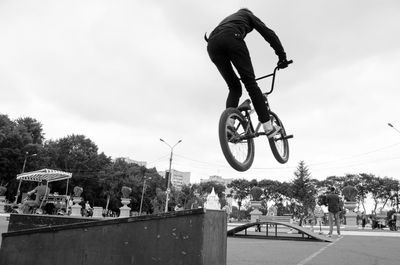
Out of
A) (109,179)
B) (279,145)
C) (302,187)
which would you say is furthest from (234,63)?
(109,179)

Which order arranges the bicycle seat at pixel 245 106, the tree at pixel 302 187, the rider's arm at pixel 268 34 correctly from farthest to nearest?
the tree at pixel 302 187, the bicycle seat at pixel 245 106, the rider's arm at pixel 268 34

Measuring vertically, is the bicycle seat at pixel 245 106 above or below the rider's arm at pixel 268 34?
below

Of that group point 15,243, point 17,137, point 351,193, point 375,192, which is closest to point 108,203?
point 17,137

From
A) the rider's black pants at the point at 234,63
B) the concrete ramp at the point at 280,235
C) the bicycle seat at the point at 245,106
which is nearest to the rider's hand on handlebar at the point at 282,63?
the rider's black pants at the point at 234,63

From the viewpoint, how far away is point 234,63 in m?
4.55

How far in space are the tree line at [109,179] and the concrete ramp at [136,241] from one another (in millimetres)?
25901

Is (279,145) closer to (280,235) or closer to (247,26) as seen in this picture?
(247,26)

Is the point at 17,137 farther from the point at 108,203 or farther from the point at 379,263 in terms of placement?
the point at 379,263

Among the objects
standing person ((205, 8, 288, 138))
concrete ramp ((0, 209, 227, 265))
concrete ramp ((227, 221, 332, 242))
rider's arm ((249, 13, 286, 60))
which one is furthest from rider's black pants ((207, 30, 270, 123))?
concrete ramp ((227, 221, 332, 242))

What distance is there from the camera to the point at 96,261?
12.9 ft

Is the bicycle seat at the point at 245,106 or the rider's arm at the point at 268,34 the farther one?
the bicycle seat at the point at 245,106

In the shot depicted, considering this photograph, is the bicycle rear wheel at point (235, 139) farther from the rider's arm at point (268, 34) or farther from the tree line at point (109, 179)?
the tree line at point (109, 179)

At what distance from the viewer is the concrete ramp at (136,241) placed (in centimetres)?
343

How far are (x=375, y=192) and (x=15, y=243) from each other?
4004 inches
